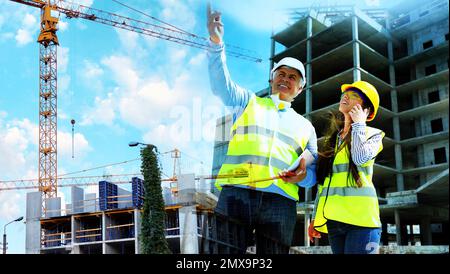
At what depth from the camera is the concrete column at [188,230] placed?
2.40 metres

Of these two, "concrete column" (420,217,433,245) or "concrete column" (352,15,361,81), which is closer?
"concrete column" (420,217,433,245)

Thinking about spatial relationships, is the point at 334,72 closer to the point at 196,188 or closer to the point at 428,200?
the point at 428,200

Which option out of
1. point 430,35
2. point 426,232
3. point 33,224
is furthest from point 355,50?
point 33,224

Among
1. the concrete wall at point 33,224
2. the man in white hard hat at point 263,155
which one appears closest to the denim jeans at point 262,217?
the man in white hard hat at point 263,155

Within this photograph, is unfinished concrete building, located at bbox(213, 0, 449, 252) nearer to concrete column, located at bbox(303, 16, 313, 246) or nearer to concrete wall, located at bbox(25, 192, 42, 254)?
concrete column, located at bbox(303, 16, 313, 246)

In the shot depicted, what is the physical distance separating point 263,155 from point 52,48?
1190mm

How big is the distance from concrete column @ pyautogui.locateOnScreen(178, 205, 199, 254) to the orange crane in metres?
0.63

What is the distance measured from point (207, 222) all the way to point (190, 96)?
61cm

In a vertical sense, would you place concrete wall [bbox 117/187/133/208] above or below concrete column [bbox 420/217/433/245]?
above

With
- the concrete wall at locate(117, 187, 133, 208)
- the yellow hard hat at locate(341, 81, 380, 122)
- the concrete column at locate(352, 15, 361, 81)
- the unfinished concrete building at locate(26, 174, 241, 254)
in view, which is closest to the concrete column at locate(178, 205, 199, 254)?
the unfinished concrete building at locate(26, 174, 241, 254)

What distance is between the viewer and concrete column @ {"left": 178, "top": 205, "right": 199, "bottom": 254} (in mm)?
2396

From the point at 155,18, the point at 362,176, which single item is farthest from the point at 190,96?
the point at 362,176

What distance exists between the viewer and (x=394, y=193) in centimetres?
256

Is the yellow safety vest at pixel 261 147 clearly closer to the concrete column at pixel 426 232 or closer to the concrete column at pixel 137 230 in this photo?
the concrete column at pixel 137 230
